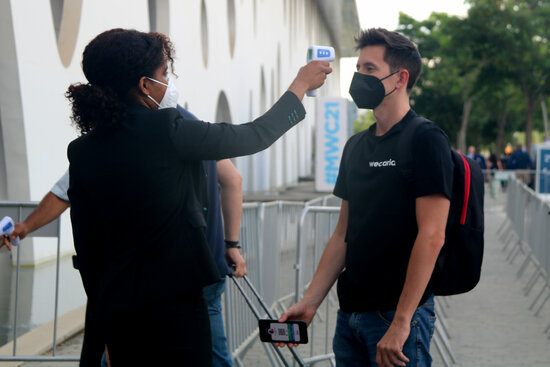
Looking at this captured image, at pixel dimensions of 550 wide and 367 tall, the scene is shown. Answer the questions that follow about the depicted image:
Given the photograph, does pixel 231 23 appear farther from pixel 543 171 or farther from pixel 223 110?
pixel 543 171

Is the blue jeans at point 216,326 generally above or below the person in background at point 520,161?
above

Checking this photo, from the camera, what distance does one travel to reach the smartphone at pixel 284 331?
2.90 meters

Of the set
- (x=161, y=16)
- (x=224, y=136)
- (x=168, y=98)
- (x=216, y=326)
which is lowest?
(x=216, y=326)

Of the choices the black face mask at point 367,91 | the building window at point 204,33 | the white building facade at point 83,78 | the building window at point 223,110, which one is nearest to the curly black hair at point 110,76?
the black face mask at point 367,91

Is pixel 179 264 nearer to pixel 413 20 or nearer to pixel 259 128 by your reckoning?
pixel 259 128

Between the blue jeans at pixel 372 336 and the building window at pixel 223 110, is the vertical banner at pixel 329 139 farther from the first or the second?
the blue jeans at pixel 372 336

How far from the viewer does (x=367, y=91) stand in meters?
3.09

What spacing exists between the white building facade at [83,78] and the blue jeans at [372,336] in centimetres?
548

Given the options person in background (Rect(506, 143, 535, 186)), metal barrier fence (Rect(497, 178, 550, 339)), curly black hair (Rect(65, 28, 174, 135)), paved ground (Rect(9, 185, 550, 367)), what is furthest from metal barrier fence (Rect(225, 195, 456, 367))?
person in background (Rect(506, 143, 535, 186))

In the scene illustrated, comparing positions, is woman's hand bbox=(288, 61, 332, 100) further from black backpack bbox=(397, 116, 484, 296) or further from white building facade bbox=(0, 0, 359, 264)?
white building facade bbox=(0, 0, 359, 264)

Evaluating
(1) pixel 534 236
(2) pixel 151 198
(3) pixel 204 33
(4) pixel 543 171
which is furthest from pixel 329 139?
(2) pixel 151 198

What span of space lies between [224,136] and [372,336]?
904mm

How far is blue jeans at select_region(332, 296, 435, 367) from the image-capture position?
9.36 feet

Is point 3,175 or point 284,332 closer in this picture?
point 284,332
